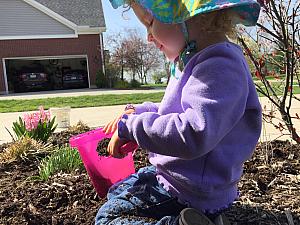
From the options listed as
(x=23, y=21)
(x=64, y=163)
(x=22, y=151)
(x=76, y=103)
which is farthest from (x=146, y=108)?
(x=23, y=21)

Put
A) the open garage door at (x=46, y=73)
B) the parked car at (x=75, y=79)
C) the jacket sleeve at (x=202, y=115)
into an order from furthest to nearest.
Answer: the parked car at (x=75, y=79) → the open garage door at (x=46, y=73) → the jacket sleeve at (x=202, y=115)

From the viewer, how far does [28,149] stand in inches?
174

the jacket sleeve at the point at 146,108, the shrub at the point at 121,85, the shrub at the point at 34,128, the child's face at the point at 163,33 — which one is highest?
the child's face at the point at 163,33

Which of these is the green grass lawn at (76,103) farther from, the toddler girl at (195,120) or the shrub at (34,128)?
the toddler girl at (195,120)

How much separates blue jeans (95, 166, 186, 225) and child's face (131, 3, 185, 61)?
622 millimetres

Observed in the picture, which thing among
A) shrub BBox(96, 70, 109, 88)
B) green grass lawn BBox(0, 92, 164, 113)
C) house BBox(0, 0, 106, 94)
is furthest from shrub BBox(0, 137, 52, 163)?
house BBox(0, 0, 106, 94)

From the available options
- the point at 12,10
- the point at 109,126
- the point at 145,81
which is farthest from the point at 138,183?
the point at 145,81

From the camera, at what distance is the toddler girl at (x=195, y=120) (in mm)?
1513

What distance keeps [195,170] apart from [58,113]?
575cm

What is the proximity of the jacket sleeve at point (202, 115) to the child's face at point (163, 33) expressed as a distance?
18cm

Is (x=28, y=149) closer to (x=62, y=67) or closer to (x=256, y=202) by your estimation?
(x=256, y=202)

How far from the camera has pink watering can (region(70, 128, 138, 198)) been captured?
7.57 ft

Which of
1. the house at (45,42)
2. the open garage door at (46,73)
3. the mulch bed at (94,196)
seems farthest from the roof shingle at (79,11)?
the mulch bed at (94,196)

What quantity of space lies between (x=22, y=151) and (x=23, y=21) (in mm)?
24587
